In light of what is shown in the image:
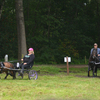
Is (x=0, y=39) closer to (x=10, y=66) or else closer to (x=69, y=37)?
(x=69, y=37)

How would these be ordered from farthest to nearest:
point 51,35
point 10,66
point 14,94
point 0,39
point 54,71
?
point 51,35 → point 0,39 → point 54,71 → point 10,66 → point 14,94

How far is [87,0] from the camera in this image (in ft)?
131

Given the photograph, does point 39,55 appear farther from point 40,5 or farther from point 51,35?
point 40,5

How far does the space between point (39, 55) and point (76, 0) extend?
34.5 feet

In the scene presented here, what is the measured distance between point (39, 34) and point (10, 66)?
77.6ft

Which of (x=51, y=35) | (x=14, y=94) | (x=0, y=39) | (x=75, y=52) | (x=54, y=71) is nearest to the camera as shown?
(x=14, y=94)

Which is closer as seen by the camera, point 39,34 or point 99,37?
point 39,34

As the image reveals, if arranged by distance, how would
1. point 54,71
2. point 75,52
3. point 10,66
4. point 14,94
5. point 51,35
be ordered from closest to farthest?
point 14,94 < point 10,66 < point 54,71 < point 75,52 < point 51,35

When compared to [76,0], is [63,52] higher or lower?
lower

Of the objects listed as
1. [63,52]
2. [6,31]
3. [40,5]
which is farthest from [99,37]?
[6,31]

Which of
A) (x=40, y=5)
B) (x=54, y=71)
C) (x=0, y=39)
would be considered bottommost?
(x=54, y=71)

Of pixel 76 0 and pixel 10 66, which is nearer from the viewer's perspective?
pixel 10 66

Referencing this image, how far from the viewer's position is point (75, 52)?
120 ft

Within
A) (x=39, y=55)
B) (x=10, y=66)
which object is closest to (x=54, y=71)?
(x=10, y=66)
